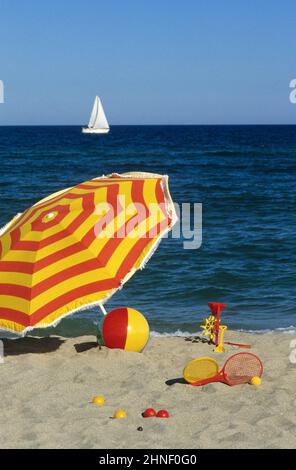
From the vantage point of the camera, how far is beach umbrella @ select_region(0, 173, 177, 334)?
23.9ft

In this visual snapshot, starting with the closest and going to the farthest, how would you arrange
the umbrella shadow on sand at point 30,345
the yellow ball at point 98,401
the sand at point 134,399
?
the sand at point 134,399 → the yellow ball at point 98,401 → the umbrella shadow on sand at point 30,345

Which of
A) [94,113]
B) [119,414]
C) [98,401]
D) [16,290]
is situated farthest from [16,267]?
[94,113]

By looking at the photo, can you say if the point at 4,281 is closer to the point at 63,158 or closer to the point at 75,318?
the point at 75,318

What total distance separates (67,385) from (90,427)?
3.76ft

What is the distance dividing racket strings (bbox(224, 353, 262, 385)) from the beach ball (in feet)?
3.86

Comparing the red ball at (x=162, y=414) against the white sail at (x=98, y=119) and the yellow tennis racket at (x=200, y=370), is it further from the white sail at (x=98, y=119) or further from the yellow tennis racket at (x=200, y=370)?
the white sail at (x=98, y=119)

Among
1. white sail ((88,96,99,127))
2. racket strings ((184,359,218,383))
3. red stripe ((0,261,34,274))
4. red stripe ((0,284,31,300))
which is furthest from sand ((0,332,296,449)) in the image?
white sail ((88,96,99,127))

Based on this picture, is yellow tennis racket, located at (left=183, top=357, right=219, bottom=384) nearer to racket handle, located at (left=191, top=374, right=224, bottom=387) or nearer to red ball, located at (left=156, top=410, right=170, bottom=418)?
racket handle, located at (left=191, top=374, right=224, bottom=387)

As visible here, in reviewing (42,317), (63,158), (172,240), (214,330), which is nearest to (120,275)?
(42,317)

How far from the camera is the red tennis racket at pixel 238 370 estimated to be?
6.99 m

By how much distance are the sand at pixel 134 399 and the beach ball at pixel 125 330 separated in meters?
0.13

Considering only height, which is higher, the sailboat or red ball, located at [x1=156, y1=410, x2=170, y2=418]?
the sailboat

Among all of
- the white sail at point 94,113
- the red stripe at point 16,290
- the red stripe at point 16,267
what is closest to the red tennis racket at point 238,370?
the red stripe at point 16,290

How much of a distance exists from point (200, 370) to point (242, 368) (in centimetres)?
44
